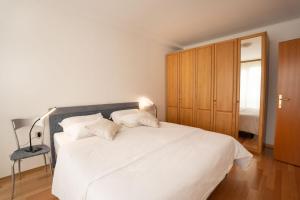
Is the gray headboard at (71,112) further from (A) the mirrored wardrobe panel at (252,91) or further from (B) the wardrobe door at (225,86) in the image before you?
(A) the mirrored wardrobe panel at (252,91)

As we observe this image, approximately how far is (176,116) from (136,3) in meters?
2.73

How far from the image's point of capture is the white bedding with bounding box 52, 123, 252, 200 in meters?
1.03

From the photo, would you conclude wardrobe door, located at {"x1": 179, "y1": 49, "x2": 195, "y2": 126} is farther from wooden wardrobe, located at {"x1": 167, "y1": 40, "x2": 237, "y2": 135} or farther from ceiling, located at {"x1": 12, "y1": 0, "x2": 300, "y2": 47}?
ceiling, located at {"x1": 12, "y1": 0, "x2": 300, "y2": 47}

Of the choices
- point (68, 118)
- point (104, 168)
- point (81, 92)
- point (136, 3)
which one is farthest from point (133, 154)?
point (136, 3)

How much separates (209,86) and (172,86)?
3.30 ft

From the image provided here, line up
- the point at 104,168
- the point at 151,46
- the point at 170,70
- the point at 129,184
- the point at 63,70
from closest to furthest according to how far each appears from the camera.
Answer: the point at 129,184, the point at 104,168, the point at 63,70, the point at 151,46, the point at 170,70

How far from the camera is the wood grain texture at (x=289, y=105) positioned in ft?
7.81

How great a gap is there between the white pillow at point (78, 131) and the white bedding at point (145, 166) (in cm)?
11

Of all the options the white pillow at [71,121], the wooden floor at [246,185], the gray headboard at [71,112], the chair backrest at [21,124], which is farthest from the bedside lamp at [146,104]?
the wooden floor at [246,185]

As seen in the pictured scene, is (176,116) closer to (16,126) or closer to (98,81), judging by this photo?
(98,81)

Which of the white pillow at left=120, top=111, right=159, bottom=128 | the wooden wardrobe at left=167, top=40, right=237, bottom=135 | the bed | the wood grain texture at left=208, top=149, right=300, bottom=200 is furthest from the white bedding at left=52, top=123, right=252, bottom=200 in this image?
the wooden wardrobe at left=167, top=40, right=237, bottom=135

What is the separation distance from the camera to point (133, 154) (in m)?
1.53

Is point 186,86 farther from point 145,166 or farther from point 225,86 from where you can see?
point 145,166

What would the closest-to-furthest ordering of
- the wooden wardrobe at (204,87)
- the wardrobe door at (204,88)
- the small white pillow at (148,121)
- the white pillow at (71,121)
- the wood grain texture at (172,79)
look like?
the white pillow at (71,121), the small white pillow at (148,121), the wooden wardrobe at (204,87), the wardrobe door at (204,88), the wood grain texture at (172,79)
